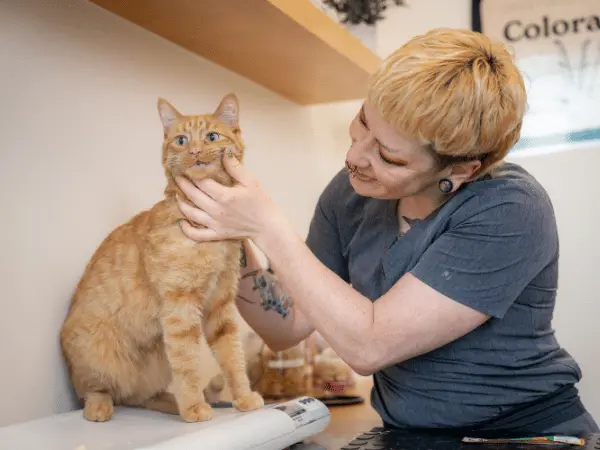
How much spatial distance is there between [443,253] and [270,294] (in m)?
0.43

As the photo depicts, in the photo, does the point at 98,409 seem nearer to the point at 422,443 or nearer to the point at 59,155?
the point at 59,155

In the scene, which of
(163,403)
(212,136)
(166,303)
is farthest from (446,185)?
(163,403)

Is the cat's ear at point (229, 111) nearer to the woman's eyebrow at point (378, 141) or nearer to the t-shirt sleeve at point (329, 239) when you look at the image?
the woman's eyebrow at point (378, 141)

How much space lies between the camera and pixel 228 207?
102 cm

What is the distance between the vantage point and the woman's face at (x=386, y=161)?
1.12 m

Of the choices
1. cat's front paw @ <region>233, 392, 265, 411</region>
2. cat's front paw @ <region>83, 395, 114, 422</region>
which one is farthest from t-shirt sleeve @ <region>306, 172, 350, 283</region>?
cat's front paw @ <region>83, 395, 114, 422</region>

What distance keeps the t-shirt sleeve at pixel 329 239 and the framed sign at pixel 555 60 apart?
4.29 ft

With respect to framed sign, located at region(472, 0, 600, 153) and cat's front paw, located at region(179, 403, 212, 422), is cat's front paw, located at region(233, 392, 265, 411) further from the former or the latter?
framed sign, located at region(472, 0, 600, 153)

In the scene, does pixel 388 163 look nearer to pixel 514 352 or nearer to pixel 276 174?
pixel 514 352

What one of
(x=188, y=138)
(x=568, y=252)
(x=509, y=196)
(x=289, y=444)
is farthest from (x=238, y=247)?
(x=568, y=252)

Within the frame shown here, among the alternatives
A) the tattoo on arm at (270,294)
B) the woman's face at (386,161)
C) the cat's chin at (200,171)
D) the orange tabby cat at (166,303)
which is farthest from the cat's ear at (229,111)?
the tattoo on arm at (270,294)

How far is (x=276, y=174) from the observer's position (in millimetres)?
1865

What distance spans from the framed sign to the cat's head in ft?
5.55

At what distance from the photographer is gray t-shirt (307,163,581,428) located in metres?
1.09
